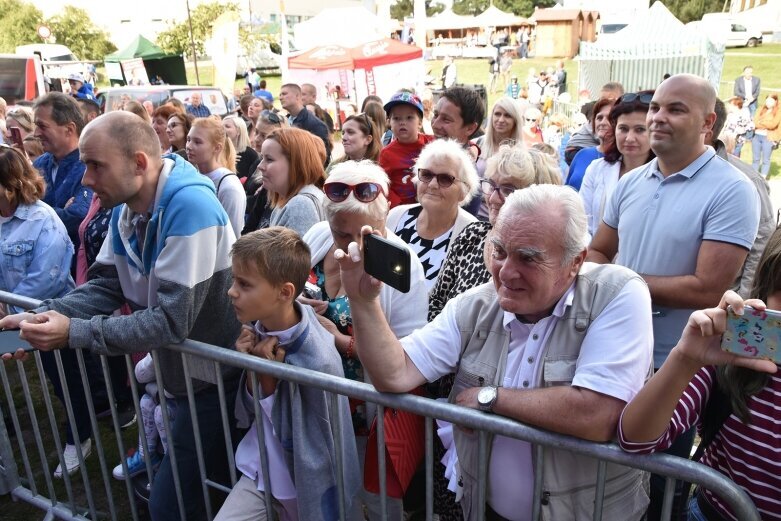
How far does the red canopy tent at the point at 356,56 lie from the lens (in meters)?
17.8

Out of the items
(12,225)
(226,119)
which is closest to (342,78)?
(226,119)

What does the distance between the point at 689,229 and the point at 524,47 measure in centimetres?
4435

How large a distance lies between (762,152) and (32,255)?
495 inches

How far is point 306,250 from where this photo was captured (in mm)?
2424

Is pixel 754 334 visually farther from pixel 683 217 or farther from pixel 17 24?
pixel 17 24

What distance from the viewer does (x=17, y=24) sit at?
62.3 meters

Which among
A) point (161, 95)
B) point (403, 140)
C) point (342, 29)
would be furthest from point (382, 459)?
point (342, 29)

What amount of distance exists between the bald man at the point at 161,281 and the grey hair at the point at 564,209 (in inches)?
50.7

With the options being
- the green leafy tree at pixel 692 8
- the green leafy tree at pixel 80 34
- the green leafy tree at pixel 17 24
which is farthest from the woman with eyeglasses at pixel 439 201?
the green leafy tree at pixel 17 24

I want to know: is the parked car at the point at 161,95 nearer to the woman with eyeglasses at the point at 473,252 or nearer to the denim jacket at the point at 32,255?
the denim jacket at the point at 32,255

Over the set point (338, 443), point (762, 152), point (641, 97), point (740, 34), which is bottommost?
point (762, 152)

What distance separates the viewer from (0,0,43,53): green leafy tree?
62.0 metres

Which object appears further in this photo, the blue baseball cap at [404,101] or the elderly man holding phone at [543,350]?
the blue baseball cap at [404,101]

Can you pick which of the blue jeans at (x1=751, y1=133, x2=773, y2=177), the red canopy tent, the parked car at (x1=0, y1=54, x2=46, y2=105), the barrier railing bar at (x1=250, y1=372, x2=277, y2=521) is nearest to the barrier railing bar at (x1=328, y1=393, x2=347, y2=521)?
the barrier railing bar at (x1=250, y1=372, x2=277, y2=521)
